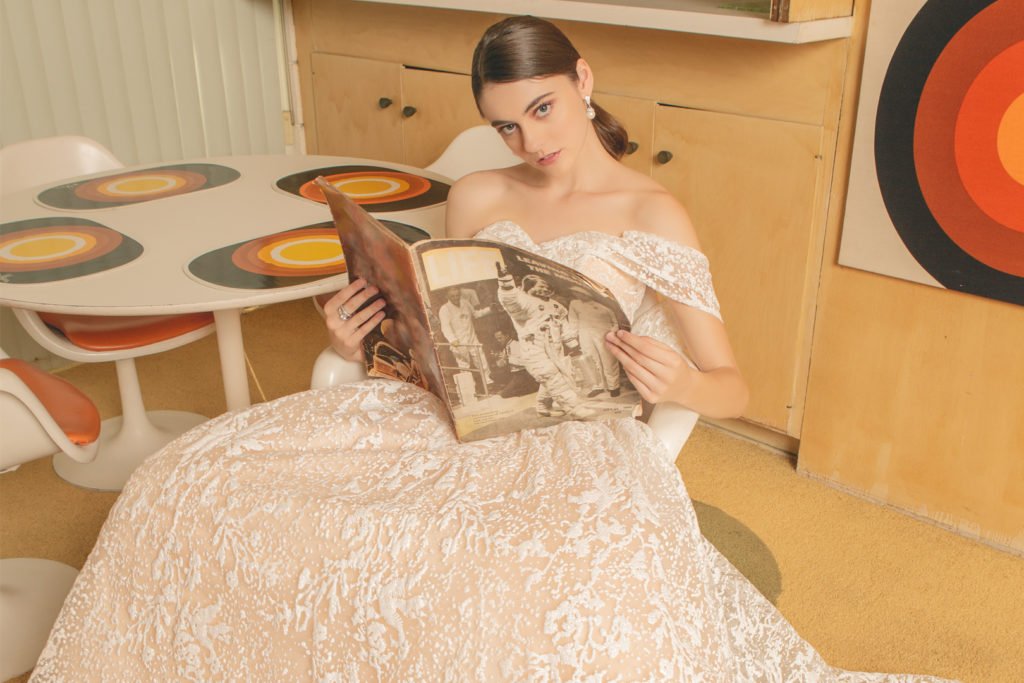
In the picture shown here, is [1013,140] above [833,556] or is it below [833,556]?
above

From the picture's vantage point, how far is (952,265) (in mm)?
1694

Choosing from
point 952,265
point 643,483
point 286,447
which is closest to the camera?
point 643,483

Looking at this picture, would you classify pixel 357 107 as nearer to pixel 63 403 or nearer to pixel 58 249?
pixel 58 249

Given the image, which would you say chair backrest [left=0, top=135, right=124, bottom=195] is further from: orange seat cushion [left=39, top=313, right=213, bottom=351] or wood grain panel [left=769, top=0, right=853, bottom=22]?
wood grain panel [left=769, top=0, right=853, bottom=22]

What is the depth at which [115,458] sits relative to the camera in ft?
7.02

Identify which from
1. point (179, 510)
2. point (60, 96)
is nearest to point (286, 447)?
point (179, 510)

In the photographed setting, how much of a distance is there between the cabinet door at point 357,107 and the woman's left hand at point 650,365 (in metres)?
1.72

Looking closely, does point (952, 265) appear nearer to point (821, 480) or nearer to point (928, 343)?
point (928, 343)

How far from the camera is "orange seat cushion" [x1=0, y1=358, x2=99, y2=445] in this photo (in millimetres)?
1418

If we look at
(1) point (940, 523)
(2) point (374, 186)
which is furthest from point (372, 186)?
(1) point (940, 523)

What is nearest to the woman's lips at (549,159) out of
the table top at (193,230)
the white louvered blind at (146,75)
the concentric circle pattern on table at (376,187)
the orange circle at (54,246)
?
the table top at (193,230)

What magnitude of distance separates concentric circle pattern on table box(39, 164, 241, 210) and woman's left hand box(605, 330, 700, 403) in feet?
3.66

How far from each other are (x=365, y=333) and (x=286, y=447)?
21 cm

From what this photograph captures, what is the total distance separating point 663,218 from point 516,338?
29 cm
